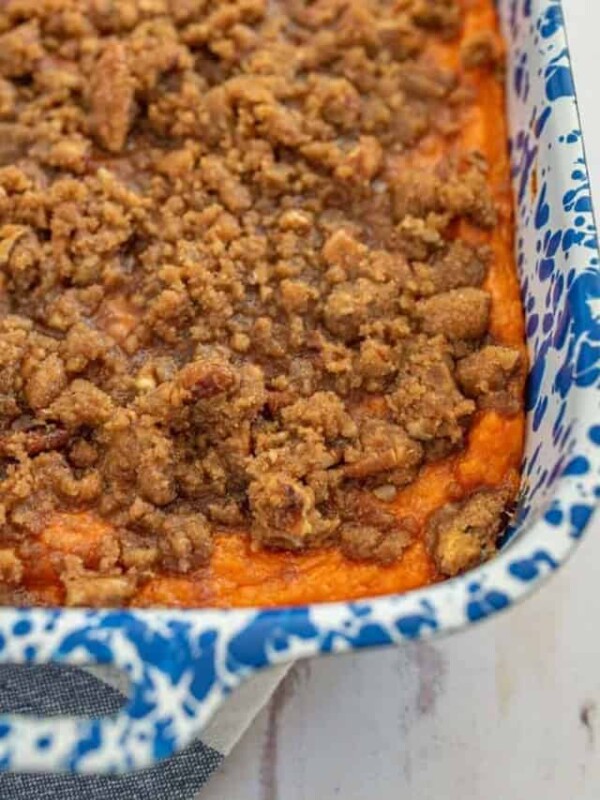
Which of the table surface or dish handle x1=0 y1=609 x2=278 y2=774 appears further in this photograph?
the table surface

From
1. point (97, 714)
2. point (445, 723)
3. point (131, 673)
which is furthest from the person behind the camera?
point (445, 723)

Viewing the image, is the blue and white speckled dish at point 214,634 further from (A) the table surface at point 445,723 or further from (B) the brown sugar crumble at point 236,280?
(A) the table surface at point 445,723

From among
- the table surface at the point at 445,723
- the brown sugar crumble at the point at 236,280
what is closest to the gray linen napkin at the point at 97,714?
the table surface at the point at 445,723

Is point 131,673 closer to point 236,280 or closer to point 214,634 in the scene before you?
point 214,634

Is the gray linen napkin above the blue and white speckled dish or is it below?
below

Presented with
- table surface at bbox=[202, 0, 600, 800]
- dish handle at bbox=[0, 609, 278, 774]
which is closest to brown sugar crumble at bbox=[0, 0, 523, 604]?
dish handle at bbox=[0, 609, 278, 774]

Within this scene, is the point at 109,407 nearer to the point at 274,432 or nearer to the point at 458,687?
the point at 274,432

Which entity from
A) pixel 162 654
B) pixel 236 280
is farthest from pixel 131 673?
pixel 236 280

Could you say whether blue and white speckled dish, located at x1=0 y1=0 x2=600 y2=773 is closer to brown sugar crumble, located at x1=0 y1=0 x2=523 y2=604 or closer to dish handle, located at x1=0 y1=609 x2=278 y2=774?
dish handle, located at x1=0 y1=609 x2=278 y2=774
